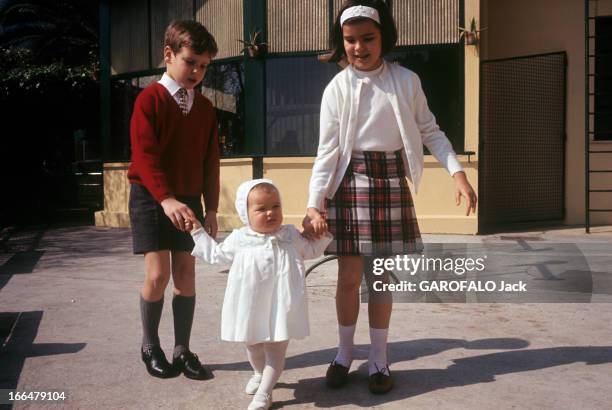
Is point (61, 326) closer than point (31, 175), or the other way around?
point (61, 326)

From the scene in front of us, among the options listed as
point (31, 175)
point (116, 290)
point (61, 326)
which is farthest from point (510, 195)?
point (31, 175)

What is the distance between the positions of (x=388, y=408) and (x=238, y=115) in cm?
808

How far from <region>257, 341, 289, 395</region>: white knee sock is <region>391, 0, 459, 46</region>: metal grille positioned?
7555 mm

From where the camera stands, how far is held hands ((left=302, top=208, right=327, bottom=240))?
3.00 meters

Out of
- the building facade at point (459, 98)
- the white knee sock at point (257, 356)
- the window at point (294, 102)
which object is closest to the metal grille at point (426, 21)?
the building facade at point (459, 98)

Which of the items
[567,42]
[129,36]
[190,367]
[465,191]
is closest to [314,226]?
[465,191]

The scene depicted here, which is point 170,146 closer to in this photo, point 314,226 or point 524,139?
point 314,226

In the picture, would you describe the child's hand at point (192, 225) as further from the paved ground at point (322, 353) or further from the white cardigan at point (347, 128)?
the paved ground at point (322, 353)

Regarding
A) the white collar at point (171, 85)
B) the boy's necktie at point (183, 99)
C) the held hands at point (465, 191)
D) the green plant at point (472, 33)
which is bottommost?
the held hands at point (465, 191)

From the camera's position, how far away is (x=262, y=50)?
10164 millimetres

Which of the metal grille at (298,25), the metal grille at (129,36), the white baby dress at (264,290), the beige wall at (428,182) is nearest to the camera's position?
the white baby dress at (264,290)

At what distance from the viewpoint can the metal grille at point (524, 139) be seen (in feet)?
33.8

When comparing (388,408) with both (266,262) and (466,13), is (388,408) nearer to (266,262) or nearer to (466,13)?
(266,262)

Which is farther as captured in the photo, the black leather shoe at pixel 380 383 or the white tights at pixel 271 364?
the black leather shoe at pixel 380 383
